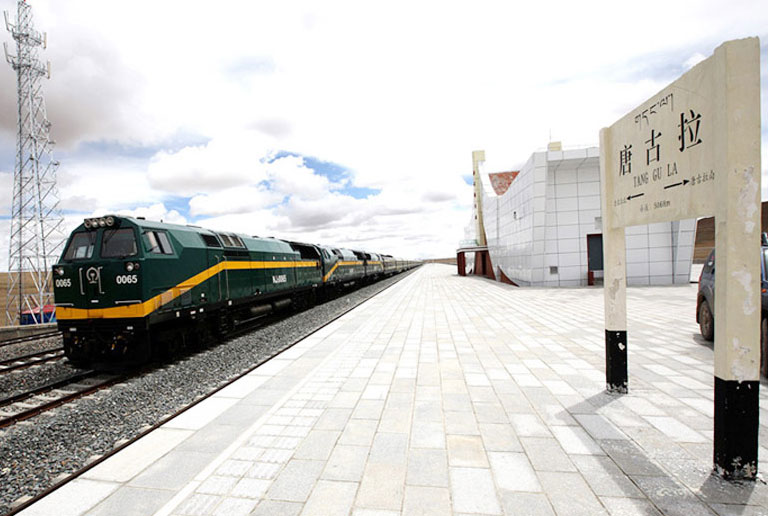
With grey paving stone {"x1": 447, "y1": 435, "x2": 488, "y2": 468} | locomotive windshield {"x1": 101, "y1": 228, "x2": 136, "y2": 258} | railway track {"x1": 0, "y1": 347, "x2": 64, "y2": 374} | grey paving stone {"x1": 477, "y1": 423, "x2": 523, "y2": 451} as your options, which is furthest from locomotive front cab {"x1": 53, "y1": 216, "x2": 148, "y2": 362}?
grey paving stone {"x1": 477, "y1": 423, "x2": 523, "y2": 451}

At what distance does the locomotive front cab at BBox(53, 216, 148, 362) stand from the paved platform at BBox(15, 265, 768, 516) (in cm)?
291

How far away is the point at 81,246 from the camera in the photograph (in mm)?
7566

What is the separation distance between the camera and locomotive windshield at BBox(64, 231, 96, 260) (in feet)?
24.5

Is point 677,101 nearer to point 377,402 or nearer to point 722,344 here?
point 722,344

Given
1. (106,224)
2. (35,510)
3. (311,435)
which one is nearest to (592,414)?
(311,435)

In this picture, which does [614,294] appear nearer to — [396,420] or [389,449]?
[396,420]

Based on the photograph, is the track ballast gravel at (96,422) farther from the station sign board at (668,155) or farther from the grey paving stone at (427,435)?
the station sign board at (668,155)

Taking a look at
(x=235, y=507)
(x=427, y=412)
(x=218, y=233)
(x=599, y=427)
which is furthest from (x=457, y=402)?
(x=218, y=233)

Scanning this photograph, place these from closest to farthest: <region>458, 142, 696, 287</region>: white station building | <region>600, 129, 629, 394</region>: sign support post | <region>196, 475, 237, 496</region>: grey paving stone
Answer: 1. <region>196, 475, 237, 496</region>: grey paving stone
2. <region>600, 129, 629, 394</region>: sign support post
3. <region>458, 142, 696, 287</region>: white station building

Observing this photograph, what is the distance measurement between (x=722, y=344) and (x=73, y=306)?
9.94 m

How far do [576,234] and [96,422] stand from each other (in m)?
22.5

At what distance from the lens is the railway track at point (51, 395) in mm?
5357

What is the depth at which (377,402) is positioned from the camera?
16.3ft

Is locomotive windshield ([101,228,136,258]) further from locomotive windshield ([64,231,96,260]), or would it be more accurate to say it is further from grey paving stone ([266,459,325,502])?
grey paving stone ([266,459,325,502])
